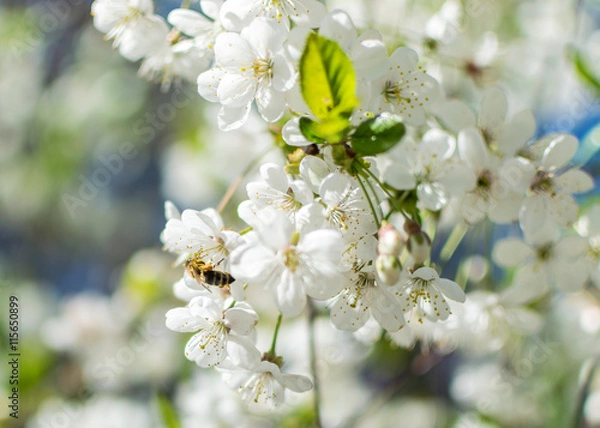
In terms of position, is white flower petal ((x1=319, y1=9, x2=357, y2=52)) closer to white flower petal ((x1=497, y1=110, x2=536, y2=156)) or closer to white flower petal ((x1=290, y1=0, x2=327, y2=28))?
white flower petal ((x1=290, y1=0, x2=327, y2=28))

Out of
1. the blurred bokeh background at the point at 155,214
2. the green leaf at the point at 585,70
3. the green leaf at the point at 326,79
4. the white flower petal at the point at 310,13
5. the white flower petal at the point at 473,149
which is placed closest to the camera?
the green leaf at the point at 326,79

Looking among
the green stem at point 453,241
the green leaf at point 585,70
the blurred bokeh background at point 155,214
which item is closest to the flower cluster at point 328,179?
the green stem at point 453,241

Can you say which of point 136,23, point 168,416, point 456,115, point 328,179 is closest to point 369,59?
point 328,179

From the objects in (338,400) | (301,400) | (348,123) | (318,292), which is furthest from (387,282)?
(338,400)

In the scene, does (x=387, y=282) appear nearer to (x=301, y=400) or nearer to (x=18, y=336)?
(x=301, y=400)

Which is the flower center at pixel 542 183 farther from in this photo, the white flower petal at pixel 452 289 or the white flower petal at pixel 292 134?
the white flower petal at pixel 292 134

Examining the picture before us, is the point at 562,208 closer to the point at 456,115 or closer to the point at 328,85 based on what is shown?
the point at 456,115

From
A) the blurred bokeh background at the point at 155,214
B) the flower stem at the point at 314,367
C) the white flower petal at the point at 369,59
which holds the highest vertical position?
the white flower petal at the point at 369,59
